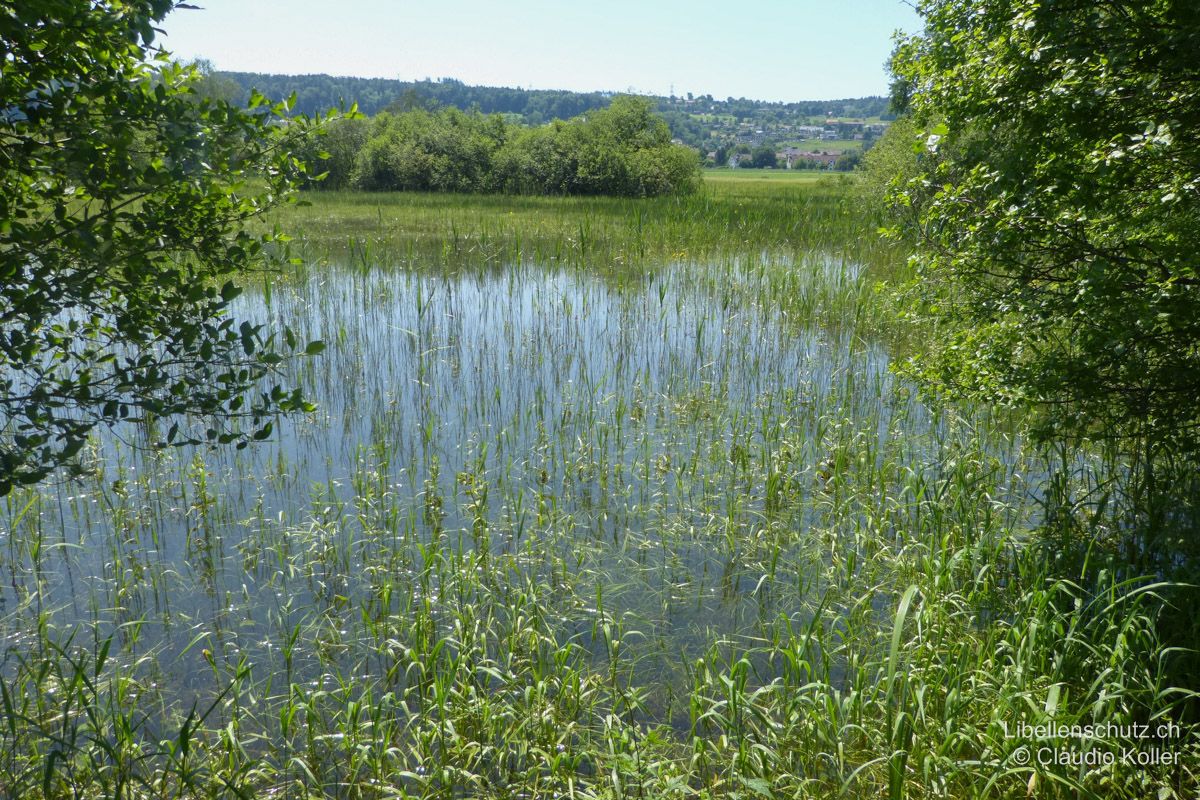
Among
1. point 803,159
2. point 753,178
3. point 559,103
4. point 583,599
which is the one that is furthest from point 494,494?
point 559,103

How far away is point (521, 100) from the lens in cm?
9369

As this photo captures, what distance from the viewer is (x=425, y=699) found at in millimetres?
3289

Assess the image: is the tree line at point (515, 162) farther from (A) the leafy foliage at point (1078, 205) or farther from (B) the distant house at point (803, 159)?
(B) the distant house at point (803, 159)

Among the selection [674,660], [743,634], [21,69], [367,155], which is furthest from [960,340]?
[367,155]

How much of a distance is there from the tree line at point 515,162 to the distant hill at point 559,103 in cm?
2261

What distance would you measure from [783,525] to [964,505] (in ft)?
3.35

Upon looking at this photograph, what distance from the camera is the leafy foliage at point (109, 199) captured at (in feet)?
7.52

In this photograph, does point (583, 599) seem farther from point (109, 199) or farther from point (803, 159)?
point (803, 159)

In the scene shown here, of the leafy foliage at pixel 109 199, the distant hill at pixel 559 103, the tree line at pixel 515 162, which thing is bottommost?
the leafy foliage at pixel 109 199

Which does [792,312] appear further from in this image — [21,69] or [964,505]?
[21,69]

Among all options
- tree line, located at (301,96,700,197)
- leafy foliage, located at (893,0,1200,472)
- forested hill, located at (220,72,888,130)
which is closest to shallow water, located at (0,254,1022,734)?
leafy foliage, located at (893,0,1200,472)

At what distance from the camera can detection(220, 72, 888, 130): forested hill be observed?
2504 inches

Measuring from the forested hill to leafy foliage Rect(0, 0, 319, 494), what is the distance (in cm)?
4256

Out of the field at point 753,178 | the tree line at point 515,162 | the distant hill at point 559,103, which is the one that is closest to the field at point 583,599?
the tree line at point 515,162
